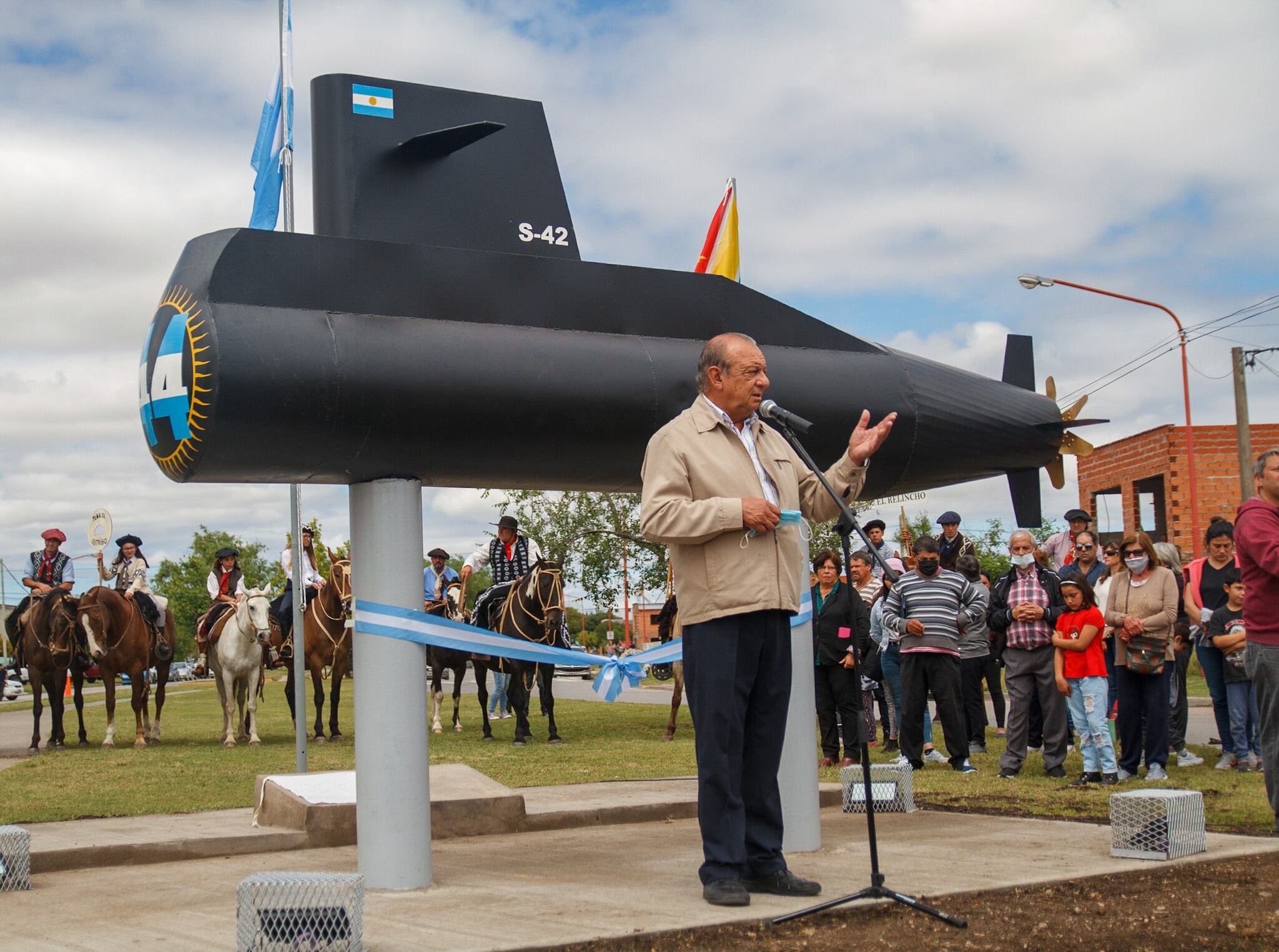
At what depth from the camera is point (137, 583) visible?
584 inches

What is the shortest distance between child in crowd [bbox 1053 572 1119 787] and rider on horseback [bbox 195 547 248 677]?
9.83 metres

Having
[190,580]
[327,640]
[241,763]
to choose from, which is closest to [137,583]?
[327,640]

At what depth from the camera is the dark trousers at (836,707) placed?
34.9 ft

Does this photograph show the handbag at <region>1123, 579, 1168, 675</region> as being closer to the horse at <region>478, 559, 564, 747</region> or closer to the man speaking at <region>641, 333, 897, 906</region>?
the man speaking at <region>641, 333, 897, 906</region>

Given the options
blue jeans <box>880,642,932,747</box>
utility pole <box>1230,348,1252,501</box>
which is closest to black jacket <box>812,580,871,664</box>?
blue jeans <box>880,642,932,747</box>

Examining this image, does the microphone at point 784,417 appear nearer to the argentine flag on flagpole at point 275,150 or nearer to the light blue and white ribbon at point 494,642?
the light blue and white ribbon at point 494,642

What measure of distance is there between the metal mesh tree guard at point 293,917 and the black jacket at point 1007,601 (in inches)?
268

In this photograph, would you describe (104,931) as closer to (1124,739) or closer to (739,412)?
(739,412)

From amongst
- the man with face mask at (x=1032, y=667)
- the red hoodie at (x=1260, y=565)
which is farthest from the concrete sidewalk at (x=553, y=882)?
the man with face mask at (x=1032, y=667)

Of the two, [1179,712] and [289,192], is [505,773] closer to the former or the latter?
[289,192]

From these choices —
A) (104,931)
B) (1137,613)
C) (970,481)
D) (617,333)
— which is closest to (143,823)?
(104,931)

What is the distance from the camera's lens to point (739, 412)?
5020mm

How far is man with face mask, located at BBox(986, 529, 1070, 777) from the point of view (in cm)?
945

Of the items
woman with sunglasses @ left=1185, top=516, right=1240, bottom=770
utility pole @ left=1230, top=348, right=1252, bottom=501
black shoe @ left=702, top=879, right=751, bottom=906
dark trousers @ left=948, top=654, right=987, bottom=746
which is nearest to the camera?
black shoe @ left=702, top=879, right=751, bottom=906
